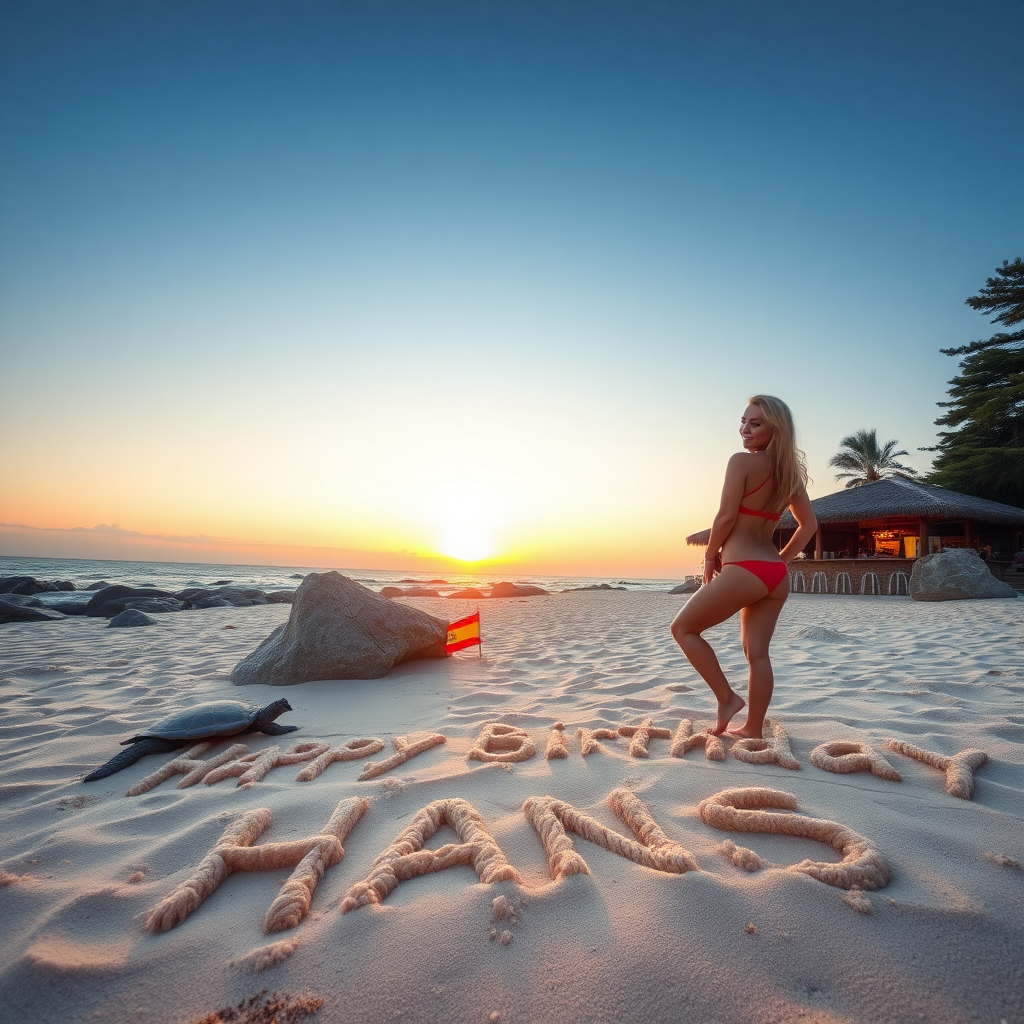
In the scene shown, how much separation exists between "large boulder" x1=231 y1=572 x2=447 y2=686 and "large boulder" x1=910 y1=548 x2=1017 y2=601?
13.6 metres

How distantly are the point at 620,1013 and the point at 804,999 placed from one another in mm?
431

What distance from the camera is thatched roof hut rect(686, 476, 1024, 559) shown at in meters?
18.5

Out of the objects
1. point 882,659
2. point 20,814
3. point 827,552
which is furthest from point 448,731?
point 827,552

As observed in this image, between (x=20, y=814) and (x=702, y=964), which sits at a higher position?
(x=702, y=964)

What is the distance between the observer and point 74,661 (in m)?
5.89

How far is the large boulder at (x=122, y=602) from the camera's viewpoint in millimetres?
12266

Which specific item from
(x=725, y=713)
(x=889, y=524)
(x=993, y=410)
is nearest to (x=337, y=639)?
(x=725, y=713)

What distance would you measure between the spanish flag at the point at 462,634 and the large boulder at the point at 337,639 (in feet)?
0.52

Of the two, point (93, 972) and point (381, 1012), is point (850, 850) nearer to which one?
point (381, 1012)

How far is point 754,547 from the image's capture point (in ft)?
9.95

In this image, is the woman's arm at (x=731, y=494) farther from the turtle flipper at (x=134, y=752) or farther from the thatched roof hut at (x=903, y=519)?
the thatched roof hut at (x=903, y=519)

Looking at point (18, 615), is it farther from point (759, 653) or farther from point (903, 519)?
point (903, 519)

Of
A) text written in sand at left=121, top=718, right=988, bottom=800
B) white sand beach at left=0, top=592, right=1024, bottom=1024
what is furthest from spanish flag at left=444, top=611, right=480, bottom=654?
Answer: text written in sand at left=121, top=718, right=988, bottom=800

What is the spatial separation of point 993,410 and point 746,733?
3137 centimetres
